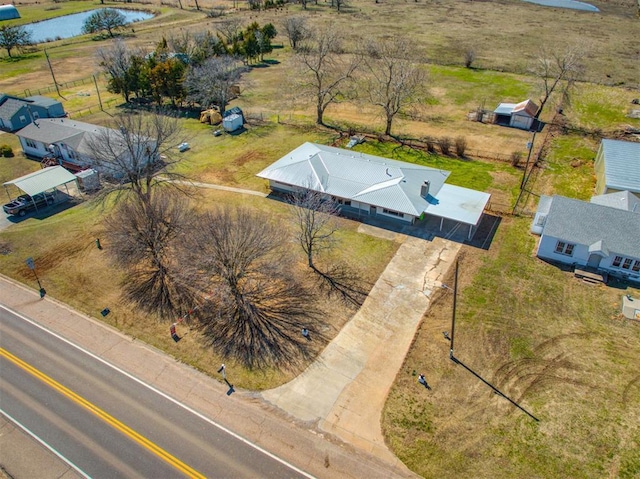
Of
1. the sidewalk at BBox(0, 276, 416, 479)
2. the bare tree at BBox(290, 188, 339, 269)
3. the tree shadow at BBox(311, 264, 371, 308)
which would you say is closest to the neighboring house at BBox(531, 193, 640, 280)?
the tree shadow at BBox(311, 264, 371, 308)

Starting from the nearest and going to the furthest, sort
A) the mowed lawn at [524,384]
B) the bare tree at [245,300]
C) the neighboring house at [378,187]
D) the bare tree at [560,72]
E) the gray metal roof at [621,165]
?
the mowed lawn at [524,384] < the bare tree at [245,300] < the neighboring house at [378,187] < the gray metal roof at [621,165] < the bare tree at [560,72]

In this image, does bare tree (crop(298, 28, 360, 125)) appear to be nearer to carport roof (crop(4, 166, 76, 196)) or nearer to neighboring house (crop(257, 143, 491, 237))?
neighboring house (crop(257, 143, 491, 237))

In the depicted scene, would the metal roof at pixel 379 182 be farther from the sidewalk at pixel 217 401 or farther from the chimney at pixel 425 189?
the sidewalk at pixel 217 401

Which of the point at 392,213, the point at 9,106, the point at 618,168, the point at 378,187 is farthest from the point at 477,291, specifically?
the point at 9,106

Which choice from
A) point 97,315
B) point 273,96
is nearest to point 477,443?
point 97,315

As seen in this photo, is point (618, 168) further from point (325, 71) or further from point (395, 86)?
point (325, 71)

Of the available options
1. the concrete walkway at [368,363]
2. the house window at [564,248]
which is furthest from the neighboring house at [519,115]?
the concrete walkway at [368,363]

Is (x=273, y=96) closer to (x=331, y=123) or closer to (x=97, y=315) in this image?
(x=331, y=123)

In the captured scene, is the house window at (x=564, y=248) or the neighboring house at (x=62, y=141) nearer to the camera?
the house window at (x=564, y=248)
